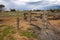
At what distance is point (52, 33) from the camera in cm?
764

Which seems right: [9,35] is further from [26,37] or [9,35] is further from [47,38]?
[47,38]

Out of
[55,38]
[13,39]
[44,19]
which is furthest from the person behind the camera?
[13,39]

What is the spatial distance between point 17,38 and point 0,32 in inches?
88.4

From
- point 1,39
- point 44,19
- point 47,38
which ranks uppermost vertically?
point 44,19

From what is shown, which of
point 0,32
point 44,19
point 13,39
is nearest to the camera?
point 44,19

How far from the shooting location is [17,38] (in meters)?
9.73

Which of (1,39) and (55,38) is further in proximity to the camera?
(1,39)

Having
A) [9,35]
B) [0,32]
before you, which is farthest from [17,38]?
[0,32]

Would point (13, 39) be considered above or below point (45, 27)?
below

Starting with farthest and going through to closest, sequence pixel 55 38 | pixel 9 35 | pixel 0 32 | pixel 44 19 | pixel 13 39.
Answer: pixel 0 32, pixel 9 35, pixel 13 39, pixel 44 19, pixel 55 38

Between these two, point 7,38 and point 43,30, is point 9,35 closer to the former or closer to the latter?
point 7,38

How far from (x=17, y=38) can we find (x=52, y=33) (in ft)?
9.18

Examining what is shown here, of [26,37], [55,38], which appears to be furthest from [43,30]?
[26,37]

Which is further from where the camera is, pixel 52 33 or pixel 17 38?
pixel 17 38
